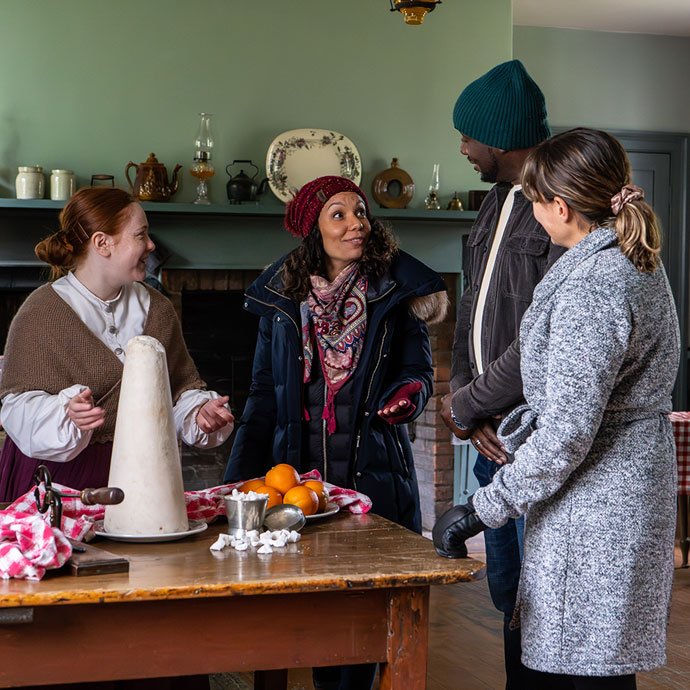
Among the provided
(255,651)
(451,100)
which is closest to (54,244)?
(255,651)

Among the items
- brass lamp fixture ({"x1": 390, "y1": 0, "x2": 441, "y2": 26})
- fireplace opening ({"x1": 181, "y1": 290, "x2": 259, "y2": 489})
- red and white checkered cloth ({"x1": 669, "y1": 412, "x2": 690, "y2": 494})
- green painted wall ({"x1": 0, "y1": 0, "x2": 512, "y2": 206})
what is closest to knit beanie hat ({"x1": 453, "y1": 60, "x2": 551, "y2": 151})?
brass lamp fixture ({"x1": 390, "y1": 0, "x2": 441, "y2": 26})

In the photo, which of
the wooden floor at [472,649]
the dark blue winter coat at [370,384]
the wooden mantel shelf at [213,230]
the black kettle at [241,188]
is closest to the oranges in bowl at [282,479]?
the dark blue winter coat at [370,384]

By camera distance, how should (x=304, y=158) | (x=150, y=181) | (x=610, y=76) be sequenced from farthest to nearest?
1. (x=610, y=76)
2. (x=304, y=158)
3. (x=150, y=181)

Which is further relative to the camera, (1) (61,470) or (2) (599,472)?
(1) (61,470)

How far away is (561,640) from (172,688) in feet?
3.54

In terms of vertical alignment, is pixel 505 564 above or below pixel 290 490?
below

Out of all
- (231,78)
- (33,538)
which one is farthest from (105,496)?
(231,78)

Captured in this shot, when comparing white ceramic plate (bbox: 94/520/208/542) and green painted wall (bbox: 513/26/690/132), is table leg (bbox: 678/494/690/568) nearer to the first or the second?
green painted wall (bbox: 513/26/690/132)

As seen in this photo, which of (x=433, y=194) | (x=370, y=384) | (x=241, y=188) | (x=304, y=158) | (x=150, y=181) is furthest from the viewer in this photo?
(x=433, y=194)

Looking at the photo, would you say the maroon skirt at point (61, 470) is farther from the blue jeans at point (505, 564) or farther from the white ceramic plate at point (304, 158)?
the white ceramic plate at point (304, 158)

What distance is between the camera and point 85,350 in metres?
2.09

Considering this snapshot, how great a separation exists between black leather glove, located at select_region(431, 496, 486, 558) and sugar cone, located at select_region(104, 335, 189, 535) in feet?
1.38

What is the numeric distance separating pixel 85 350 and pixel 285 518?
0.75 m

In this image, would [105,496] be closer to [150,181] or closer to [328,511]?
[328,511]
